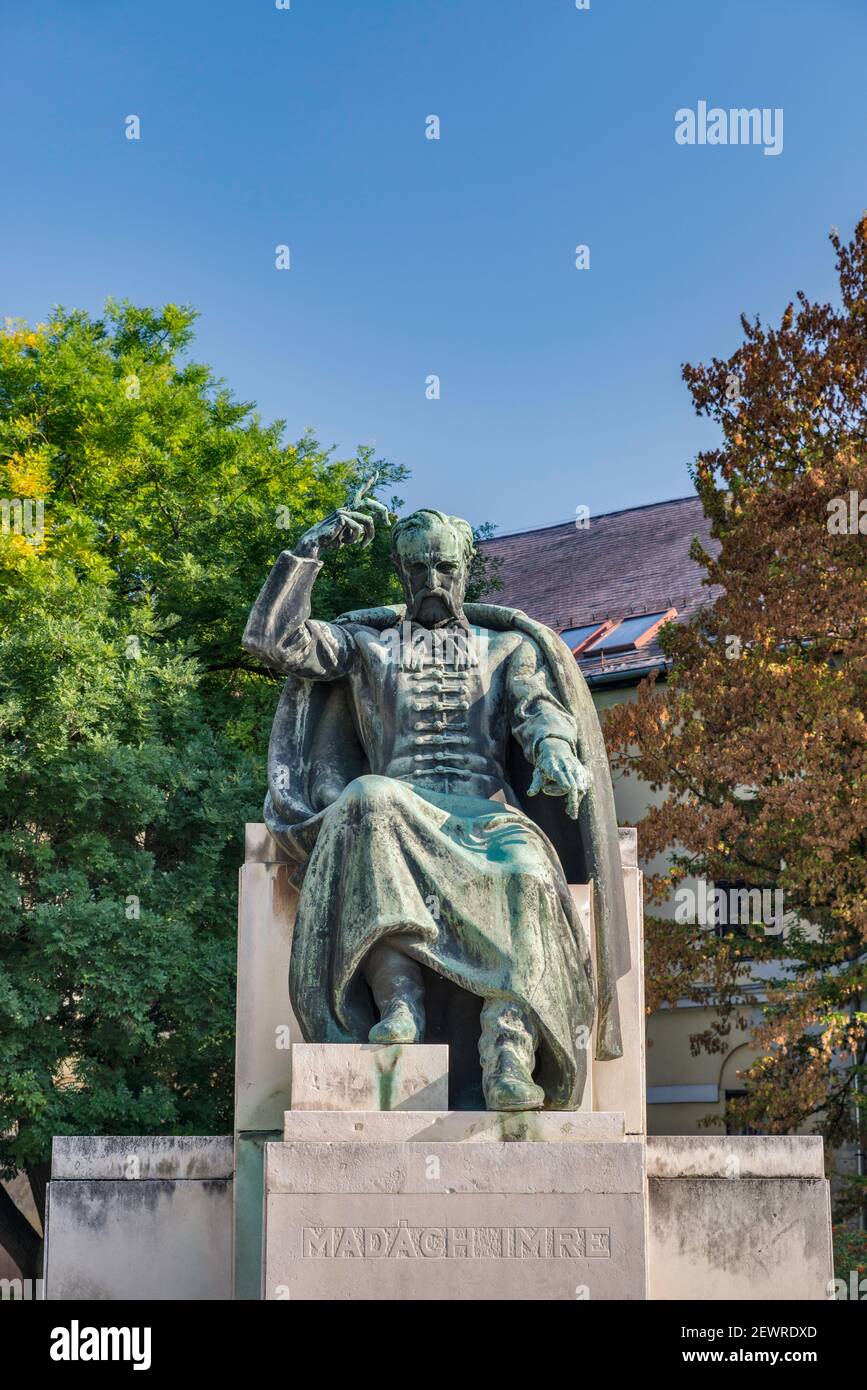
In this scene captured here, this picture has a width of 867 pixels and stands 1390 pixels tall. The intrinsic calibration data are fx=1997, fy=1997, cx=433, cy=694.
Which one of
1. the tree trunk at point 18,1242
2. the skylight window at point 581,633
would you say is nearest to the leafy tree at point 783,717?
the tree trunk at point 18,1242

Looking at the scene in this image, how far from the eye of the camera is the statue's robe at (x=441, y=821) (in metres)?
7.02

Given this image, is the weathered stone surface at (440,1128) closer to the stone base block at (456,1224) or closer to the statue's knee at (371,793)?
the stone base block at (456,1224)

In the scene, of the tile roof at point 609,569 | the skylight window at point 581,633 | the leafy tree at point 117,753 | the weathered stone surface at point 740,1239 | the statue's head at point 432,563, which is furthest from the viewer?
the tile roof at point 609,569

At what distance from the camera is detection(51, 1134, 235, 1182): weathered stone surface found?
25.0ft

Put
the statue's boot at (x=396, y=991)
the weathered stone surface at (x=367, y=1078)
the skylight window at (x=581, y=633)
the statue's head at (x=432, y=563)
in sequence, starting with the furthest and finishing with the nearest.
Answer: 1. the skylight window at (x=581, y=633)
2. the statue's head at (x=432, y=563)
3. the statue's boot at (x=396, y=991)
4. the weathered stone surface at (x=367, y=1078)

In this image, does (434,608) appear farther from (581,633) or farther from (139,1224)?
(581,633)

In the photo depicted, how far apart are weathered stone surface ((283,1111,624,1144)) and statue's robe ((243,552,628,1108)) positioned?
42 cm

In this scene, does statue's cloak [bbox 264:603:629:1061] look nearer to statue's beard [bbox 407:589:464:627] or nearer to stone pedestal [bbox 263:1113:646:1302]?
statue's beard [bbox 407:589:464:627]

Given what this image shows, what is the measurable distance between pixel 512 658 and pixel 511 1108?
84.8 inches

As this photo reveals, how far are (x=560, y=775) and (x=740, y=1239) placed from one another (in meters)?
1.83

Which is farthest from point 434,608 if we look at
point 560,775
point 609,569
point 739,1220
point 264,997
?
point 609,569

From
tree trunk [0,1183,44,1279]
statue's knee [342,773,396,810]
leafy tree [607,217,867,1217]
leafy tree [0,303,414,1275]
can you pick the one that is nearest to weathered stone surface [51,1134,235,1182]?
statue's knee [342,773,396,810]

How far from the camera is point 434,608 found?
820 centimetres

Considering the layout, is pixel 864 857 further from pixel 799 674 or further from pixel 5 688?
pixel 5 688
